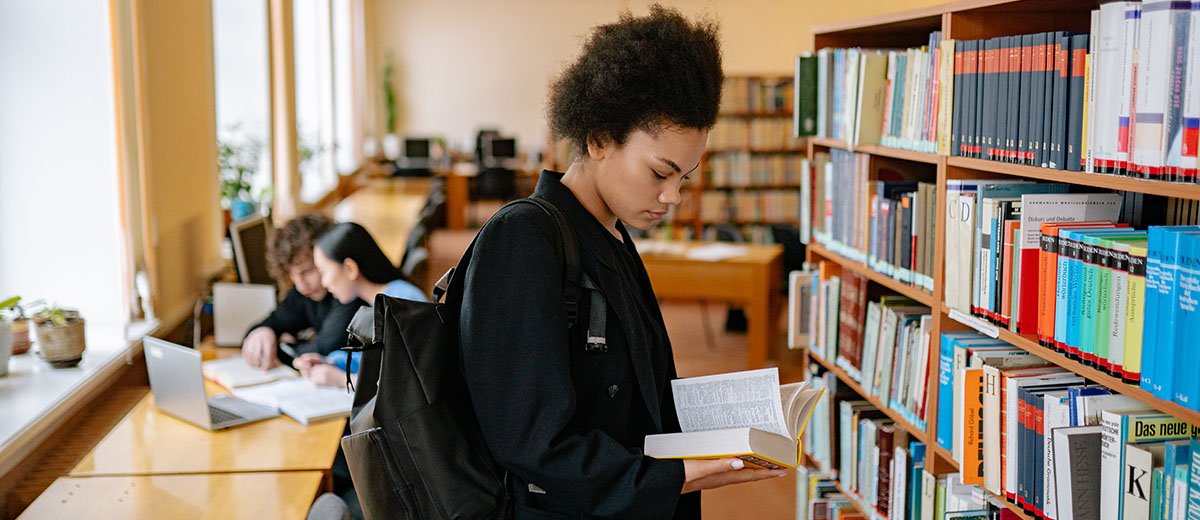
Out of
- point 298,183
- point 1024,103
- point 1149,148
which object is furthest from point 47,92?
point 298,183

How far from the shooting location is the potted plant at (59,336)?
9.55ft

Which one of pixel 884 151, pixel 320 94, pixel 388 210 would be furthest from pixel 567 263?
pixel 320 94

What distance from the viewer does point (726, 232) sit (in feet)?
26.0

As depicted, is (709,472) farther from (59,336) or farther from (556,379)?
(59,336)

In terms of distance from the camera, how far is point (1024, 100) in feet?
6.98

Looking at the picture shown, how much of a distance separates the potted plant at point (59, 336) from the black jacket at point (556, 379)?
1870mm

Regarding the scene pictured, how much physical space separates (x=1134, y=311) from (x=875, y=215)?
1.20 metres

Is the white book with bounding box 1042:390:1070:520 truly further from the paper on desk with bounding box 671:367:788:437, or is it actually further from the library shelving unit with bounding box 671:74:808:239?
the library shelving unit with bounding box 671:74:808:239

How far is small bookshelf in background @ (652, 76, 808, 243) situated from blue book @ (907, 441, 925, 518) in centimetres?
625

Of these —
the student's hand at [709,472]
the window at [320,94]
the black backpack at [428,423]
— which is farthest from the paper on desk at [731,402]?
the window at [320,94]

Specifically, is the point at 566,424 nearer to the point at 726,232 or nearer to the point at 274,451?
the point at 274,451

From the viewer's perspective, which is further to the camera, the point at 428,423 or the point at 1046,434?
the point at 1046,434

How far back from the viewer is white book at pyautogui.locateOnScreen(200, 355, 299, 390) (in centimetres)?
324

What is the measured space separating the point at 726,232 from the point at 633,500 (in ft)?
21.1
